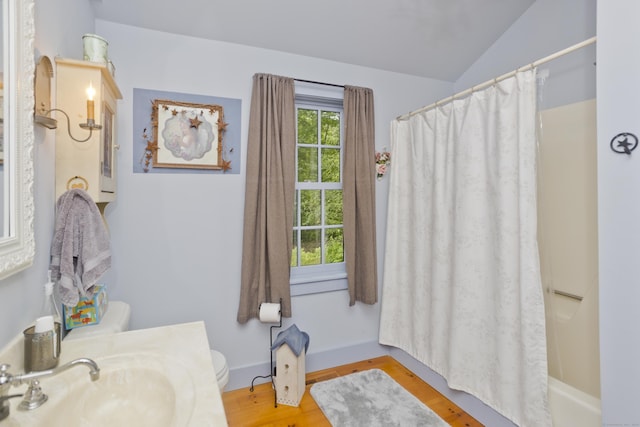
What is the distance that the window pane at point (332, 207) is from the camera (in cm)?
262

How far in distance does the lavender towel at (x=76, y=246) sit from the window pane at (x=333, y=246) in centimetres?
165

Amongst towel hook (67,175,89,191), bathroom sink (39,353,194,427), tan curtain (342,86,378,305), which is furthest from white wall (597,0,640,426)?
towel hook (67,175,89,191)

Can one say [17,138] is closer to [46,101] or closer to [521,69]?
[46,101]

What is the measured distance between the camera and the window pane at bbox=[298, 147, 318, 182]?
8.25 feet

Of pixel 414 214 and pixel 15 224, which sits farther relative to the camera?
pixel 414 214

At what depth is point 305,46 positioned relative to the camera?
7.45 ft

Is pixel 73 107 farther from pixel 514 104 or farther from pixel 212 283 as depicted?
pixel 514 104

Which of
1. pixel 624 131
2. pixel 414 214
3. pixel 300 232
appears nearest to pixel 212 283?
pixel 300 232

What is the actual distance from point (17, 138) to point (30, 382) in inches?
25.0

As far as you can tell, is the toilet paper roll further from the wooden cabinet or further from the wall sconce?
the wall sconce

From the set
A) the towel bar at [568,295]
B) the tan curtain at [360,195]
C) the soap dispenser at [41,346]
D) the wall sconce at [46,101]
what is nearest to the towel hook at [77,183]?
the wall sconce at [46,101]

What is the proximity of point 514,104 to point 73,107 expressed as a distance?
6.57ft

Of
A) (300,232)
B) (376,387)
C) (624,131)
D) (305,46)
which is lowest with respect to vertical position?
(376,387)

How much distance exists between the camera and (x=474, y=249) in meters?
1.86
